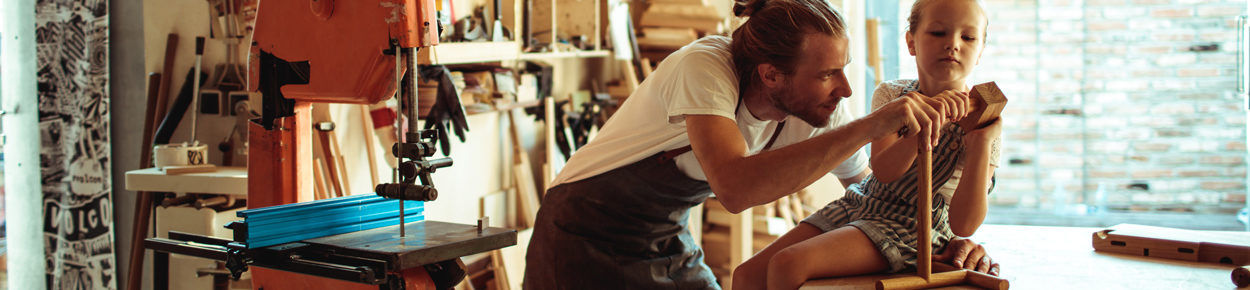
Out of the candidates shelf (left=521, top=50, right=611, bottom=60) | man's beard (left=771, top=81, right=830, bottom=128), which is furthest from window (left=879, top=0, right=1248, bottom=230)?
man's beard (left=771, top=81, right=830, bottom=128)

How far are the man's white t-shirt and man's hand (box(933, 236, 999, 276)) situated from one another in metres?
0.37

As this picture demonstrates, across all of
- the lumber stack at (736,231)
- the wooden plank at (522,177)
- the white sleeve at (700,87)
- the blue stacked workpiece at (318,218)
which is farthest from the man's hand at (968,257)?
the lumber stack at (736,231)

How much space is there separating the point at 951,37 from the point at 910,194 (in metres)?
0.35

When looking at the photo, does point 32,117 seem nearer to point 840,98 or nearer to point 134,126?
point 134,126

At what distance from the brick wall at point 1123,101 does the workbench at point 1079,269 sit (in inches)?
102

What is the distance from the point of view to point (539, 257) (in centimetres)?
214

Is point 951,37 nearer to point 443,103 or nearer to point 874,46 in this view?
point 443,103

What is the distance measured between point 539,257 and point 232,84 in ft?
4.80

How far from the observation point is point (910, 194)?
1971mm

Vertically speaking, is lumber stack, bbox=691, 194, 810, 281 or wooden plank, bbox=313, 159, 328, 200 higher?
wooden plank, bbox=313, 159, 328, 200

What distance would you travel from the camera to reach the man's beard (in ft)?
6.07

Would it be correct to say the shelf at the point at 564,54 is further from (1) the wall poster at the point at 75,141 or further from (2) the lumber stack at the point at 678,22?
(1) the wall poster at the point at 75,141

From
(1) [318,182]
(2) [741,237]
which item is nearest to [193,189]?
(1) [318,182]

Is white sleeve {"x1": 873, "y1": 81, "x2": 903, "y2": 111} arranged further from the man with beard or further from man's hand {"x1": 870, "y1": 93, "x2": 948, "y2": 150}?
man's hand {"x1": 870, "y1": 93, "x2": 948, "y2": 150}
